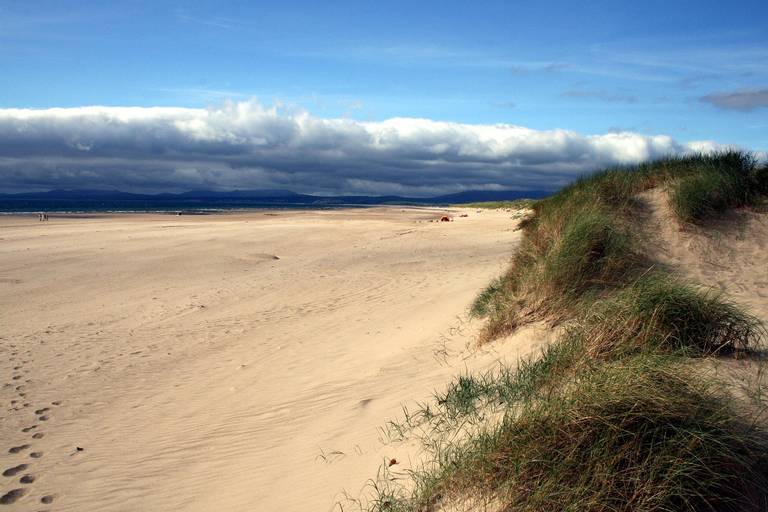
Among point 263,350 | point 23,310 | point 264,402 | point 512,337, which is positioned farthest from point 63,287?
point 512,337

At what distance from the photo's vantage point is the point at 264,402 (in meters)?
6.85

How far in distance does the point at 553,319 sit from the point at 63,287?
12423 millimetres

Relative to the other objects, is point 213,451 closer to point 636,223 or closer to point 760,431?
point 760,431

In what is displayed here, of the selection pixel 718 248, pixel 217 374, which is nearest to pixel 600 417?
pixel 217 374

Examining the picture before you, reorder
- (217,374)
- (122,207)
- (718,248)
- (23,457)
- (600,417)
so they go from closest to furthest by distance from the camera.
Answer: (600,417) → (23,457) → (217,374) → (718,248) → (122,207)

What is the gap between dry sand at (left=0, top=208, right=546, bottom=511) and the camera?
4.94m

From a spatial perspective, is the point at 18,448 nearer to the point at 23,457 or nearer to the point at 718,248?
the point at 23,457

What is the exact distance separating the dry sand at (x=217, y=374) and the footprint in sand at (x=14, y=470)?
2 cm

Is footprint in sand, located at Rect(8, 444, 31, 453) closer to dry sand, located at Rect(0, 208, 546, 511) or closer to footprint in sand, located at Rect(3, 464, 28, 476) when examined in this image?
dry sand, located at Rect(0, 208, 546, 511)

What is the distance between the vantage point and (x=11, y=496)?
4766 millimetres

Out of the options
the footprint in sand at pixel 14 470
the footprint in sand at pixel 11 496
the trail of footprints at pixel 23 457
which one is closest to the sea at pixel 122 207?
the trail of footprints at pixel 23 457

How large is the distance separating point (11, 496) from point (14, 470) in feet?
1.88

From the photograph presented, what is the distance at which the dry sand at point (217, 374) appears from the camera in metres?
4.94

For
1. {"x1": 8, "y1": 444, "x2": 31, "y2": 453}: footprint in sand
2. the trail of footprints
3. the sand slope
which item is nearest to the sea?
the trail of footprints
